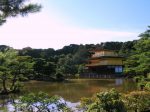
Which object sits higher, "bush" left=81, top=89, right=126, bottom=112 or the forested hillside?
the forested hillside

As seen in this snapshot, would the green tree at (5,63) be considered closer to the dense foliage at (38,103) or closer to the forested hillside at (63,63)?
the forested hillside at (63,63)

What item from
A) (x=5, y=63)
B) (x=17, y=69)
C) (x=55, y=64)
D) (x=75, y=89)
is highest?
(x=55, y=64)

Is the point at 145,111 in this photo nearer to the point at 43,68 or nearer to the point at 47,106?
the point at 47,106

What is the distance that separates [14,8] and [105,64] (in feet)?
115

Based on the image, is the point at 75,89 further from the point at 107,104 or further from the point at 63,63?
the point at 63,63

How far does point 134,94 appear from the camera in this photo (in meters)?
9.66

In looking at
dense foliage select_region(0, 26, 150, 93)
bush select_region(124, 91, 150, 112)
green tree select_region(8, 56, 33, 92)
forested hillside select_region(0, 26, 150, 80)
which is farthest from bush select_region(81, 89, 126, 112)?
green tree select_region(8, 56, 33, 92)

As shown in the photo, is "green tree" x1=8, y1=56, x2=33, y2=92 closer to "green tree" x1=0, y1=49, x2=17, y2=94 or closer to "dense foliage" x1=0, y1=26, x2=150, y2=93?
"dense foliage" x1=0, y1=26, x2=150, y2=93

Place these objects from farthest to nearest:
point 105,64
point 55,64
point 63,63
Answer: point 63,63
point 105,64
point 55,64

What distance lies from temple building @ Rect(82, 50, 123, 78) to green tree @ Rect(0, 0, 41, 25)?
32.4m

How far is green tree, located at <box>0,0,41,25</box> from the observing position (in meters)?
6.61

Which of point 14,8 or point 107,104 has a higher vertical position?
point 14,8

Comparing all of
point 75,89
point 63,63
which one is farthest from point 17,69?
point 63,63

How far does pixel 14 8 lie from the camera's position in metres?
6.68
